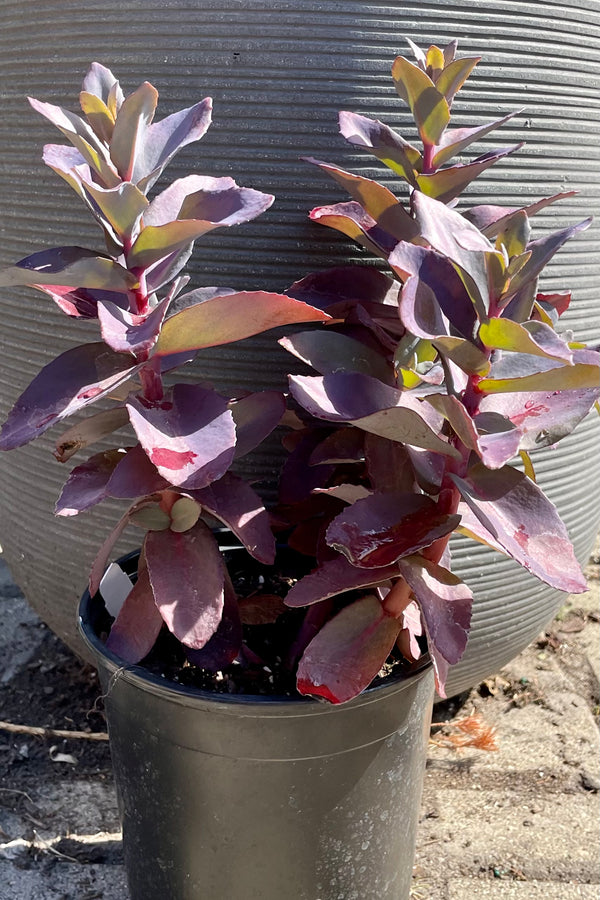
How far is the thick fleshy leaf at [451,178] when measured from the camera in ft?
2.90

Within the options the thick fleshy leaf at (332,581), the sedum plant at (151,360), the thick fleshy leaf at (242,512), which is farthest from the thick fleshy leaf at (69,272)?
the thick fleshy leaf at (332,581)

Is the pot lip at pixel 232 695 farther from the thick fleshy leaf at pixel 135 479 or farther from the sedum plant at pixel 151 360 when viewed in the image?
the thick fleshy leaf at pixel 135 479

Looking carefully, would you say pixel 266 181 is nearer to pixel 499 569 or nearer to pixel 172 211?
pixel 172 211

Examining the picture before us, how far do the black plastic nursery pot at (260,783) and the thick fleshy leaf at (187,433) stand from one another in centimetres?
26

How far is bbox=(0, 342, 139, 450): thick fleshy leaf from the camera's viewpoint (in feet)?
2.48

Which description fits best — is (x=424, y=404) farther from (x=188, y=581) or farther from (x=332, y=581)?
(x=188, y=581)

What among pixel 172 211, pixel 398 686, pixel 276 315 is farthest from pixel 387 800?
pixel 172 211

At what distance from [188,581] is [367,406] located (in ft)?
0.87

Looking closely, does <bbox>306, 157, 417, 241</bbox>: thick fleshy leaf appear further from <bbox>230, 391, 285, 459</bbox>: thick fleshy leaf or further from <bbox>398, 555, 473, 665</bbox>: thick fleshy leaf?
<bbox>398, 555, 473, 665</bbox>: thick fleshy leaf

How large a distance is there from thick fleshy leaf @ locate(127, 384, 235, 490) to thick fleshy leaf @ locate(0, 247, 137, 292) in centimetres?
12

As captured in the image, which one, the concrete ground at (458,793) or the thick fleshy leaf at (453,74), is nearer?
the thick fleshy leaf at (453,74)

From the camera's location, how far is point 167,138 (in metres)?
0.84

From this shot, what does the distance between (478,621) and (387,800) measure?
1.57 feet

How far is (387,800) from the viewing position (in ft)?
3.19
